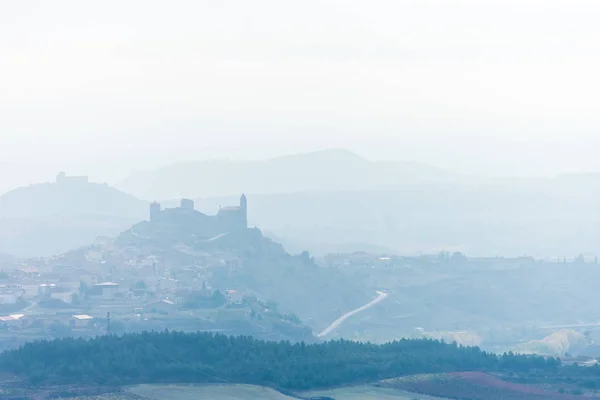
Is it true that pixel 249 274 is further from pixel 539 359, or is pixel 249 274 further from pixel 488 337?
pixel 539 359

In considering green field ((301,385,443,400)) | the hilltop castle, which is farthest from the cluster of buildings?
green field ((301,385,443,400))

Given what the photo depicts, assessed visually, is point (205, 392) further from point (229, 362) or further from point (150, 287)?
point (150, 287)

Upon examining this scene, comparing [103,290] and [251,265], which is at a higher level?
[251,265]

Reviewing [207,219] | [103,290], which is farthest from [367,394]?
[207,219]

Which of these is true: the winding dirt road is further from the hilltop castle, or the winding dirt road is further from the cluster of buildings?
the hilltop castle

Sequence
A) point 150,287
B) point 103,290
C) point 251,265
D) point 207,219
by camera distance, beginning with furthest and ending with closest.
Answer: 1. point 207,219
2. point 251,265
3. point 150,287
4. point 103,290

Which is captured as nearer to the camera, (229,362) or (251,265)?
(229,362)

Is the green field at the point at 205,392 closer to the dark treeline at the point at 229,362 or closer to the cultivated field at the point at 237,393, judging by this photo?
the cultivated field at the point at 237,393

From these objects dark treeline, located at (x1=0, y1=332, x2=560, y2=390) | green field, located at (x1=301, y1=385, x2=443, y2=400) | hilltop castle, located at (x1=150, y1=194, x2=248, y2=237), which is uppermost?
hilltop castle, located at (x1=150, y1=194, x2=248, y2=237)
